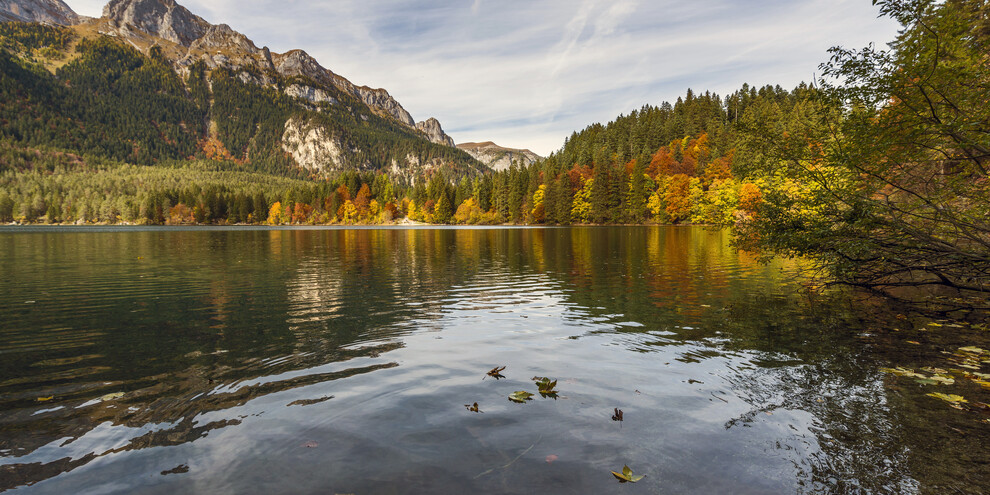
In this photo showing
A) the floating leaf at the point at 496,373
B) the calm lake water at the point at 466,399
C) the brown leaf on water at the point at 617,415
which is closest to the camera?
the calm lake water at the point at 466,399

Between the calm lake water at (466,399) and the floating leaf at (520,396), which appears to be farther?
the floating leaf at (520,396)

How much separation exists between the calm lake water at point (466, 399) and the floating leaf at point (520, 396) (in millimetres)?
202

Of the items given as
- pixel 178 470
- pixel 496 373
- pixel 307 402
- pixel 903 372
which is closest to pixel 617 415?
pixel 496 373

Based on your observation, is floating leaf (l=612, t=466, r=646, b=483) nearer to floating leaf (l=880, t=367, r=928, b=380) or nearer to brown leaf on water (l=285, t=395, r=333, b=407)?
brown leaf on water (l=285, t=395, r=333, b=407)

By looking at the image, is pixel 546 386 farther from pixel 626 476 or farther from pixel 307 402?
pixel 307 402

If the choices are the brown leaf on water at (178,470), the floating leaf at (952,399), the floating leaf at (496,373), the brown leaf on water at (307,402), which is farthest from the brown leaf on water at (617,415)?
the brown leaf on water at (178,470)

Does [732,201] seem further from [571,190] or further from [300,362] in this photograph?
[300,362]

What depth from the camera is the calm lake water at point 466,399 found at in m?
6.00

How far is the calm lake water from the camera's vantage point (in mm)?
6004

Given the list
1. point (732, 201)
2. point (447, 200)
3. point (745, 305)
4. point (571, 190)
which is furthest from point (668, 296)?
point (447, 200)

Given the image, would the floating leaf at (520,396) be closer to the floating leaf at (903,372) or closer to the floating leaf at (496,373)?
the floating leaf at (496,373)

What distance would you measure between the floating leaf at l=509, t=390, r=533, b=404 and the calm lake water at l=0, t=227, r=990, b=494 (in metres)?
0.20

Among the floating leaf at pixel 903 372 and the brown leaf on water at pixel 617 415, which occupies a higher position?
the brown leaf on water at pixel 617 415

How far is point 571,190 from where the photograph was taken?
487ft
